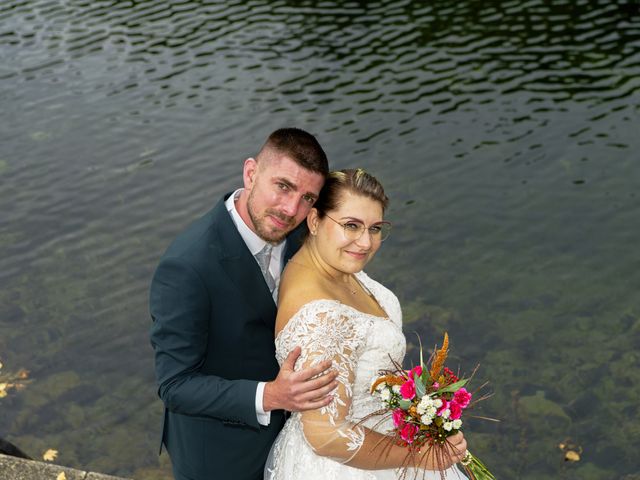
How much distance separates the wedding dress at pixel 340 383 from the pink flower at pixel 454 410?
538 mm

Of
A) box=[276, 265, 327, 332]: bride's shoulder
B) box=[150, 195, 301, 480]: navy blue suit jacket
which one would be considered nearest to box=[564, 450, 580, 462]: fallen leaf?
box=[150, 195, 301, 480]: navy blue suit jacket

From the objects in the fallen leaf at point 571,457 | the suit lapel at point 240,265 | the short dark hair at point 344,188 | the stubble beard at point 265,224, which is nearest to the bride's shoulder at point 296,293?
the suit lapel at point 240,265

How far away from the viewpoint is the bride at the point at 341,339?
15.8ft

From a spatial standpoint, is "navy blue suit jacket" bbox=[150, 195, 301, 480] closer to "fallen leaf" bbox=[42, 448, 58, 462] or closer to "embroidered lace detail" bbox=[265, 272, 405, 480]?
"embroidered lace detail" bbox=[265, 272, 405, 480]

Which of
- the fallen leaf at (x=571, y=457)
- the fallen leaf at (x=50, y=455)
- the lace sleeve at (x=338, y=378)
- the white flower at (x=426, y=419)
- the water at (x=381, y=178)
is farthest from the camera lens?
the water at (x=381, y=178)

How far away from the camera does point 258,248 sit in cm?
527

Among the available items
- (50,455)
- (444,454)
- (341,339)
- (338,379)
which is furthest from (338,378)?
(50,455)

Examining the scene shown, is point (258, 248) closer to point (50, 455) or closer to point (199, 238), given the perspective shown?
point (199, 238)

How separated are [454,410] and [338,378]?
0.81 metres

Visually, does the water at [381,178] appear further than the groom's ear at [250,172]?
Yes

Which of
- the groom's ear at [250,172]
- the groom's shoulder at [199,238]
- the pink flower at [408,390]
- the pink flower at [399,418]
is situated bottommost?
the pink flower at [399,418]

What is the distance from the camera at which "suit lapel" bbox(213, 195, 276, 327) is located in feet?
16.5

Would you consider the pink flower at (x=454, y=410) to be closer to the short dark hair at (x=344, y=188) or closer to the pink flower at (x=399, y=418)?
the pink flower at (x=399, y=418)

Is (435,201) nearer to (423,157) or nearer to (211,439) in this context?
(423,157)
